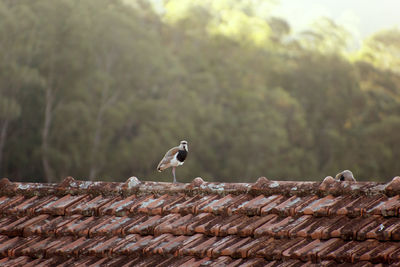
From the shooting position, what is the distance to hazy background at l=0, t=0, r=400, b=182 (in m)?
29.8

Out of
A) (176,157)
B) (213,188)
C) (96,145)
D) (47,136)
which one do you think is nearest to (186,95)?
(96,145)

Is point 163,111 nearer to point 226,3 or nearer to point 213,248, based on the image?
point 226,3

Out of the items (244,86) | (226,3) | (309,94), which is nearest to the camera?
(244,86)

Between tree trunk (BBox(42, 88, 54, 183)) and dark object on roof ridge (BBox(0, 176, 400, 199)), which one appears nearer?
dark object on roof ridge (BBox(0, 176, 400, 199))

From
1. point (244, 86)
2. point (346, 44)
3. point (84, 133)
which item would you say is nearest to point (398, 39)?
point (346, 44)

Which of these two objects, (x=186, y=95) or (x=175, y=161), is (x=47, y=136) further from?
(x=175, y=161)

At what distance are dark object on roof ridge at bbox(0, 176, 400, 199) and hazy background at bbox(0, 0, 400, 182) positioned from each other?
23.8 metres

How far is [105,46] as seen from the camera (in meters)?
32.8

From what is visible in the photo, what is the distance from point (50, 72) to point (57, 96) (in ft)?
3.60

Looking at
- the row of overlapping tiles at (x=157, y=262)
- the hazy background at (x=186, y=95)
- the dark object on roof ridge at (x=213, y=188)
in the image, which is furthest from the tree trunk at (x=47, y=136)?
the row of overlapping tiles at (x=157, y=262)

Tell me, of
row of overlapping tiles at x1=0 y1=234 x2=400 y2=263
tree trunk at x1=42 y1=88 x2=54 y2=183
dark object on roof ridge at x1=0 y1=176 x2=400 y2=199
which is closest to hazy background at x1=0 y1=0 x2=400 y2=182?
tree trunk at x1=42 y1=88 x2=54 y2=183

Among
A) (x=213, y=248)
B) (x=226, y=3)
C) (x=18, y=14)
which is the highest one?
(x=226, y=3)

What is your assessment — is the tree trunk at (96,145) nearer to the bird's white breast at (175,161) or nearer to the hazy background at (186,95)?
the hazy background at (186,95)

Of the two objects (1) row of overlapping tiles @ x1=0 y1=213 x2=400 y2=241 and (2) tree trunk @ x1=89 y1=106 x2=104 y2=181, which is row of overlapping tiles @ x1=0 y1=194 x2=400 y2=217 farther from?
(2) tree trunk @ x1=89 y1=106 x2=104 y2=181
